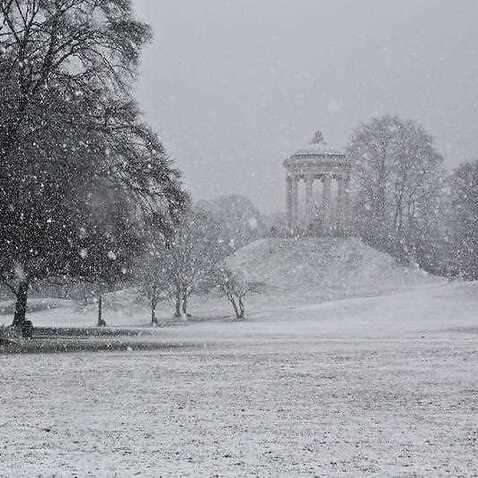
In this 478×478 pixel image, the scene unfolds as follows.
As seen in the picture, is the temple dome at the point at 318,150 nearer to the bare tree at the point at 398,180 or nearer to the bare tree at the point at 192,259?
the bare tree at the point at 398,180

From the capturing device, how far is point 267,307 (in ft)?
194

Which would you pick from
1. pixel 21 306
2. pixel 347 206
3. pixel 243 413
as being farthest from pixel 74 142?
pixel 347 206

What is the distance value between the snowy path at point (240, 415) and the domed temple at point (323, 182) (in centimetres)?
5115

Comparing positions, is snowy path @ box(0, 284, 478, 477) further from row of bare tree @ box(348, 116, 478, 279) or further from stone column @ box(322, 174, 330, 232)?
stone column @ box(322, 174, 330, 232)

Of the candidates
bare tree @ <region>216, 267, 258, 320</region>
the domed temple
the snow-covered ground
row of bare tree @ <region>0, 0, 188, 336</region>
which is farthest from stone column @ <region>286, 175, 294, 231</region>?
the snow-covered ground

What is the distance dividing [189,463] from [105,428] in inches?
79.9

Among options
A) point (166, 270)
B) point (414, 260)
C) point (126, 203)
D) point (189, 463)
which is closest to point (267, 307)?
point (166, 270)

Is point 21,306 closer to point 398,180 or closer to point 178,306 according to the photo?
point 178,306

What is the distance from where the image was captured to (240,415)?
10031mm

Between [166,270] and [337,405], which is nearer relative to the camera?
[337,405]

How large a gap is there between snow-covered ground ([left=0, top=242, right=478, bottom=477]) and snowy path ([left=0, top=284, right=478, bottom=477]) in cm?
2

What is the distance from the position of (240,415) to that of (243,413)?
17 cm

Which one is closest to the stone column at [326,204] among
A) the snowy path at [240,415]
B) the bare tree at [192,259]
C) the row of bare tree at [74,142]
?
the bare tree at [192,259]

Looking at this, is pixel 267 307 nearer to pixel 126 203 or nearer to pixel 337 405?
pixel 126 203
